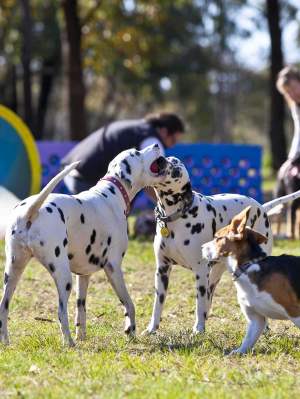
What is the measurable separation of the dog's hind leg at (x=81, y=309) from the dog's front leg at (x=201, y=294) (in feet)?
3.12

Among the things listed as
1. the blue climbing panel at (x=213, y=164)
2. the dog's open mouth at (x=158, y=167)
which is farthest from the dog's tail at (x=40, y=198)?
the blue climbing panel at (x=213, y=164)

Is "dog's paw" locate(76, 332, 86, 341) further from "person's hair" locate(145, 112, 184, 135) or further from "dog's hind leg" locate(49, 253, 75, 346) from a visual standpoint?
"person's hair" locate(145, 112, 184, 135)

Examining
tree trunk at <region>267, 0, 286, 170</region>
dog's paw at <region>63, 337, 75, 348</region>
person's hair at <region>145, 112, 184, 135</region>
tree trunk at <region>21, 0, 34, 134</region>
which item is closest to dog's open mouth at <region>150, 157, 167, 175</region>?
dog's paw at <region>63, 337, 75, 348</region>

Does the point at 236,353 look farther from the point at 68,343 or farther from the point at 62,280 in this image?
the point at 62,280

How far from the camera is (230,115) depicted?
72625 mm

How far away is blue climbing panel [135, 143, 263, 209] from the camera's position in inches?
770

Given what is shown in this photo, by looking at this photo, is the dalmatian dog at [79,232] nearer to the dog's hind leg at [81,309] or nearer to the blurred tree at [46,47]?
the dog's hind leg at [81,309]

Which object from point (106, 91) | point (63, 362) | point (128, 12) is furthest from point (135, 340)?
point (106, 91)

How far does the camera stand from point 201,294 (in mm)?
7324

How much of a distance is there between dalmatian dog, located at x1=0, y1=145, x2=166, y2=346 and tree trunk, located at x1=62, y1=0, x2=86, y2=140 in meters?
17.8

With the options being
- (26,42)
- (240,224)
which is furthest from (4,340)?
(26,42)

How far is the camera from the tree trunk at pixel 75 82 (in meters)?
24.8

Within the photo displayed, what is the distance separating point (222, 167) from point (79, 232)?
13300 millimetres

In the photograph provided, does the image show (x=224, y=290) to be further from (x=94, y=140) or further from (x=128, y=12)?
(x=128, y=12)
